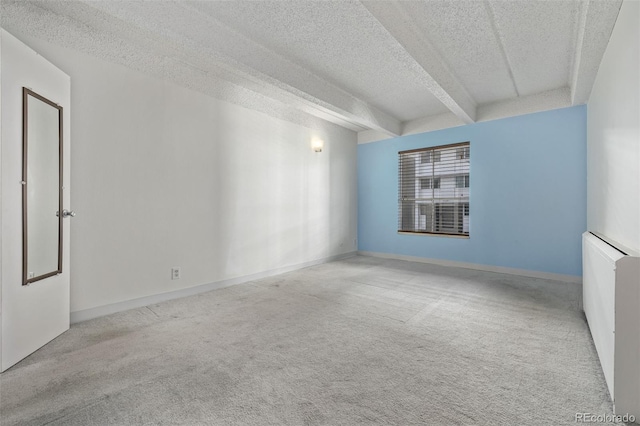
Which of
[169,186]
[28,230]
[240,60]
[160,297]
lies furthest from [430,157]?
[28,230]

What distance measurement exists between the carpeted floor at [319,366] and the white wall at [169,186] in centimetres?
54

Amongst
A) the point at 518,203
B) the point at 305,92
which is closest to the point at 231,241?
the point at 305,92

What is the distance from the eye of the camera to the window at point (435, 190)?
203 inches

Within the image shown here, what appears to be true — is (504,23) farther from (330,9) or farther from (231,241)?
(231,241)

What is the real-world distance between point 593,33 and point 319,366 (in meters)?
3.20

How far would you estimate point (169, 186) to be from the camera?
11.3ft

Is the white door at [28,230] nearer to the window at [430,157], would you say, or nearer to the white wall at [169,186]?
the white wall at [169,186]

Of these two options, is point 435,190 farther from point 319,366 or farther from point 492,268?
point 319,366

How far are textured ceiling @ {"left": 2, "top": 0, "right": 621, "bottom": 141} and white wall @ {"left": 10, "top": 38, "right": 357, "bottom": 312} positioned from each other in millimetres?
271

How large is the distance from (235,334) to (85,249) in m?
1.70

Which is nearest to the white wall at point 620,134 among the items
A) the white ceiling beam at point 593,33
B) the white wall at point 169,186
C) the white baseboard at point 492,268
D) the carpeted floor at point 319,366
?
the white ceiling beam at point 593,33

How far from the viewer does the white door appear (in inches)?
76.7

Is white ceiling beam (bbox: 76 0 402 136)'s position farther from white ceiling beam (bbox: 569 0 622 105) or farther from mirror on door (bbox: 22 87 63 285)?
white ceiling beam (bbox: 569 0 622 105)

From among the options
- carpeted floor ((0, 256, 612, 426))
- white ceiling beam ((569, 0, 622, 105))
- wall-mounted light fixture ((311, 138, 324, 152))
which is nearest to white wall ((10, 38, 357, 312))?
wall-mounted light fixture ((311, 138, 324, 152))
